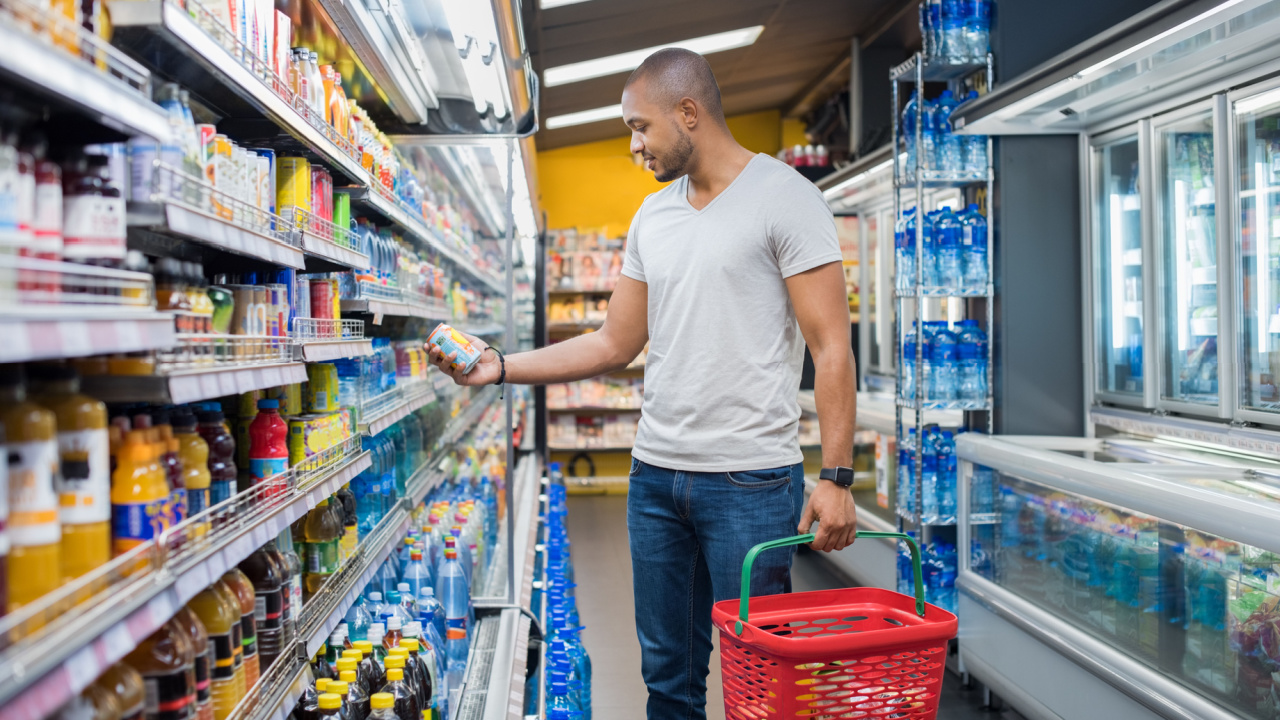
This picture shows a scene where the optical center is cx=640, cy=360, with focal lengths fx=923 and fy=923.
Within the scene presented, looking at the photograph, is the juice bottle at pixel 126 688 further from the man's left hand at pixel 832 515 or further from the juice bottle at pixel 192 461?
the man's left hand at pixel 832 515

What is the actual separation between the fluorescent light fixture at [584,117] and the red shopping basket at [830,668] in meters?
7.88

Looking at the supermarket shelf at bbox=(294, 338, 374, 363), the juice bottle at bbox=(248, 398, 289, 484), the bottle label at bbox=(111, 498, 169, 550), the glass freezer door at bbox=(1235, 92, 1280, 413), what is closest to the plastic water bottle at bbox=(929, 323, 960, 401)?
the glass freezer door at bbox=(1235, 92, 1280, 413)

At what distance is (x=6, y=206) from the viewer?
3.06 feet

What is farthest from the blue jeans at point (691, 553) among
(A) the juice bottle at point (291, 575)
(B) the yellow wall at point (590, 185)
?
(B) the yellow wall at point (590, 185)

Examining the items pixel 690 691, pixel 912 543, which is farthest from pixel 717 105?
pixel 690 691

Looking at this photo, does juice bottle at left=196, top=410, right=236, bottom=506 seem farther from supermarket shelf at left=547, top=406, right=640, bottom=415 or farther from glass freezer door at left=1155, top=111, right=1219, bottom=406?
supermarket shelf at left=547, top=406, right=640, bottom=415

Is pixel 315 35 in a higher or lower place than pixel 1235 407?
higher

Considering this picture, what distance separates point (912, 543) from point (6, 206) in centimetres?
142

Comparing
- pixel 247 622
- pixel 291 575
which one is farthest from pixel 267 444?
pixel 247 622

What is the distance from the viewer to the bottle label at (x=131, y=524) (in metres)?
1.19

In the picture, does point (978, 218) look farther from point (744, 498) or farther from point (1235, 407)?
point (744, 498)

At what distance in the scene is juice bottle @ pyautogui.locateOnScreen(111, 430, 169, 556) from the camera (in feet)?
3.91

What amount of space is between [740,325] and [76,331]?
4.57 ft

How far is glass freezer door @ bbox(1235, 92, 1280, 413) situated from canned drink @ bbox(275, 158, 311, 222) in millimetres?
3001
